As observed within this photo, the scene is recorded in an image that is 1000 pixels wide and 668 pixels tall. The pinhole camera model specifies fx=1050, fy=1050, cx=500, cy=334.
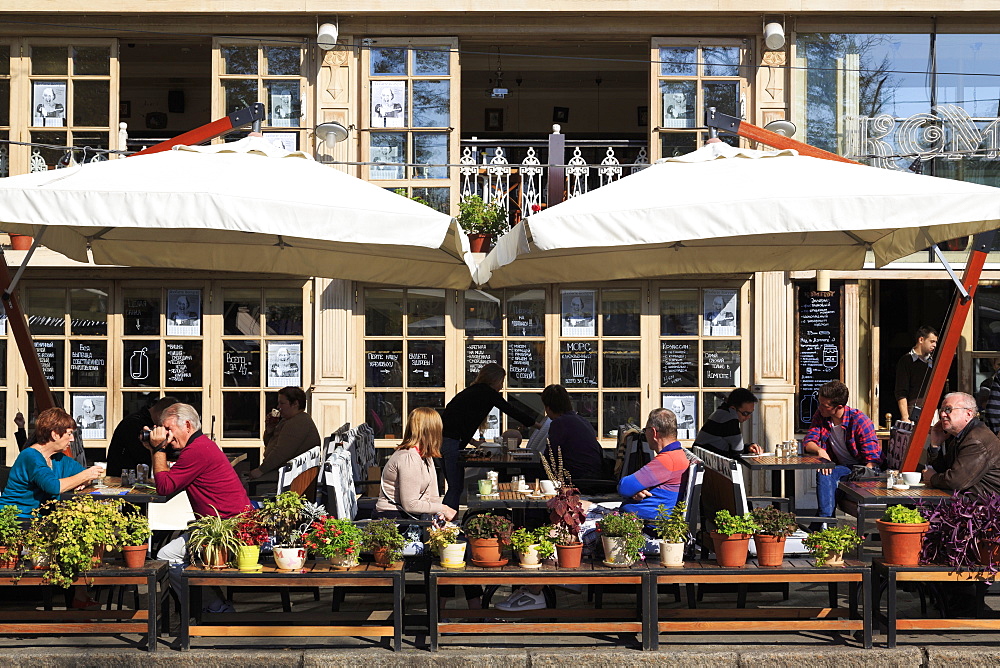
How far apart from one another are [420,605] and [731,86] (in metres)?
6.64

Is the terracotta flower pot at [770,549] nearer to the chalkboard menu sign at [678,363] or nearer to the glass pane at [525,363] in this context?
the chalkboard menu sign at [678,363]

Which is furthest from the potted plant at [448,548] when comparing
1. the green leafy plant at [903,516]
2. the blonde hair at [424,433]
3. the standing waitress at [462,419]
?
the standing waitress at [462,419]

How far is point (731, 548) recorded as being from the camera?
17.0 feet

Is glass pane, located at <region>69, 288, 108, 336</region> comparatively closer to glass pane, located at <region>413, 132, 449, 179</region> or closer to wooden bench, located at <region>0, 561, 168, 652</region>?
glass pane, located at <region>413, 132, 449, 179</region>

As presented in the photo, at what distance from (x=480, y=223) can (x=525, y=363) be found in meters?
1.52

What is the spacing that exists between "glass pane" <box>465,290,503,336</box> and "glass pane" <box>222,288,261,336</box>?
6.97ft

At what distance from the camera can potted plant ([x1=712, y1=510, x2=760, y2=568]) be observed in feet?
16.9

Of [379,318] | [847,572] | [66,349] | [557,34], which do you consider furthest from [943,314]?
[66,349]

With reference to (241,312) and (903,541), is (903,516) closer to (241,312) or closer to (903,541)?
(903,541)

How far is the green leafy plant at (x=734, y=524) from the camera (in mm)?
5156

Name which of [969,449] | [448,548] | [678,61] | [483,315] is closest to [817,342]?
[678,61]

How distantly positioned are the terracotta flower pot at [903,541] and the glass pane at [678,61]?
6577 millimetres

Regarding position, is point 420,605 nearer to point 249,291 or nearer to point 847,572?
point 847,572

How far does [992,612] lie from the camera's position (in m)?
5.86
